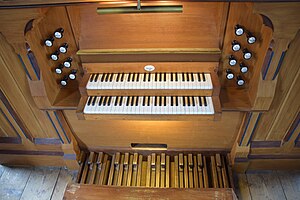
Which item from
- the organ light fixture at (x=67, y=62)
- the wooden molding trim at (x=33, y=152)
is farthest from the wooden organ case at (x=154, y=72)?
the wooden molding trim at (x=33, y=152)

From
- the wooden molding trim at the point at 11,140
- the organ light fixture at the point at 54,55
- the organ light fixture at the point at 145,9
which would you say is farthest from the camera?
the wooden molding trim at the point at 11,140

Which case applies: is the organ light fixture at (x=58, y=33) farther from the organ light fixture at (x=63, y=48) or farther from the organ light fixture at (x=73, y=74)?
the organ light fixture at (x=73, y=74)

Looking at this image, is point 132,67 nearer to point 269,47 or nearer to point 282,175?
point 269,47

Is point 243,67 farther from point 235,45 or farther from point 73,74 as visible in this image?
point 73,74

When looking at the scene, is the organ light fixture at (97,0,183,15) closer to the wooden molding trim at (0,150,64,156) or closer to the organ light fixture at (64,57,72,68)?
the organ light fixture at (64,57,72,68)

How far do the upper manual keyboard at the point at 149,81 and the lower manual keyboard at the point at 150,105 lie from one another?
0.30 ft

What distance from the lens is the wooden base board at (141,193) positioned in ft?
5.37

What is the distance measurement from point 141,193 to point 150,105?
55cm

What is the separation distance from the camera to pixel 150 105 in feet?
5.89

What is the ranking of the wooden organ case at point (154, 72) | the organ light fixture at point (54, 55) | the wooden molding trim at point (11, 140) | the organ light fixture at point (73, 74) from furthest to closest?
the wooden molding trim at point (11, 140) < the organ light fixture at point (73, 74) < the organ light fixture at point (54, 55) < the wooden organ case at point (154, 72)

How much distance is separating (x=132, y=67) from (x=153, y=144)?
860 mm

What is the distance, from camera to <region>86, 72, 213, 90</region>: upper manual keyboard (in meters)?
1.77

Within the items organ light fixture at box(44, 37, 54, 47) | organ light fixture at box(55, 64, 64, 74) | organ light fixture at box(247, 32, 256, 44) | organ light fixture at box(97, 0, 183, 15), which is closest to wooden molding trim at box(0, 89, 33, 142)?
organ light fixture at box(55, 64, 64, 74)

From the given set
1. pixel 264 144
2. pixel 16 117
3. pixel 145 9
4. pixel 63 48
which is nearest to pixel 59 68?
pixel 63 48
